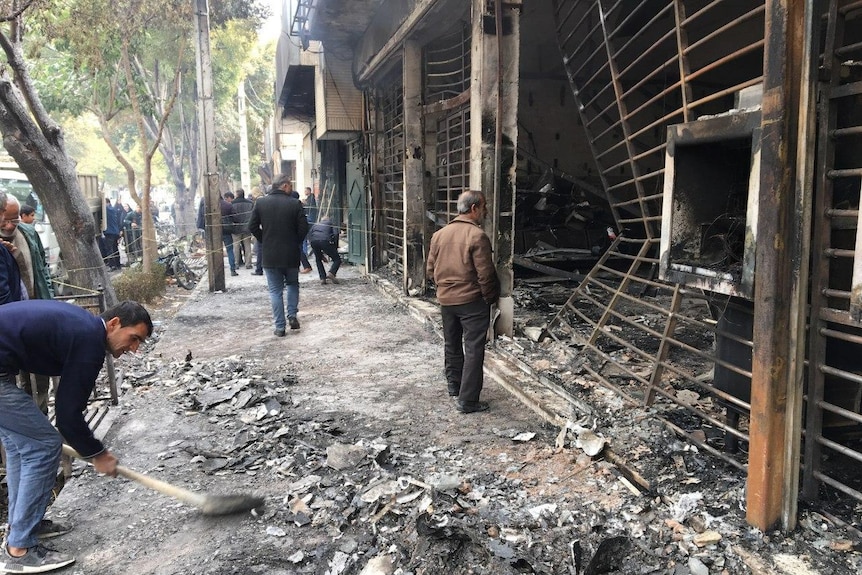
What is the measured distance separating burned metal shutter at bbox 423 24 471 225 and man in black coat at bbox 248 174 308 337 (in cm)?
215

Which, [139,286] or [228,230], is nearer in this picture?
[139,286]

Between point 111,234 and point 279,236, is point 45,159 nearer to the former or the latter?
point 279,236

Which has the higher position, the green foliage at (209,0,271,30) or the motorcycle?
the green foliage at (209,0,271,30)

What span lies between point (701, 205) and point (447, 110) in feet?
17.7

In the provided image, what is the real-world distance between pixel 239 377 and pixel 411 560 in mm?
3576

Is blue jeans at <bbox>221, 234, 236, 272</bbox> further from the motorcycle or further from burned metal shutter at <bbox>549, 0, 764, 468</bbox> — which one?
burned metal shutter at <bbox>549, 0, 764, 468</bbox>

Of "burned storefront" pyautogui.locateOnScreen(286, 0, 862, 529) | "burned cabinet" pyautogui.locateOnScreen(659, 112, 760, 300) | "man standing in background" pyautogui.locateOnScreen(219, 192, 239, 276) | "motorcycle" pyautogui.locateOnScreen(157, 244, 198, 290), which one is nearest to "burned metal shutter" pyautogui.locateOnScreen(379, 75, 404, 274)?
"burned storefront" pyautogui.locateOnScreen(286, 0, 862, 529)

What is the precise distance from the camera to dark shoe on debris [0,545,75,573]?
294 cm

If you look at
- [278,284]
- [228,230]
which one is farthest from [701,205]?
[228,230]

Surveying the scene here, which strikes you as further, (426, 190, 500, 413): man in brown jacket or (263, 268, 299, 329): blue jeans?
(263, 268, 299, 329): blue jeans

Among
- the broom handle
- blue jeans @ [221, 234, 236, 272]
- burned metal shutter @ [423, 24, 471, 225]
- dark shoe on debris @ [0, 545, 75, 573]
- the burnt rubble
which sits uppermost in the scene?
burned metal shutter @ [423, 24, 471, 225]

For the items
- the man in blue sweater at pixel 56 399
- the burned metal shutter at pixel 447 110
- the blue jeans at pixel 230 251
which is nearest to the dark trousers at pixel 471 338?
the man in blue sweater at pixel 56 399

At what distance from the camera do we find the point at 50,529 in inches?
128

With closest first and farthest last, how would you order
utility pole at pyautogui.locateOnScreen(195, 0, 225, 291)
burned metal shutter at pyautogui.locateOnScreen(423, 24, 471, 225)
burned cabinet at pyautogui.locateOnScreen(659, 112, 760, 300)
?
burned cabinet at pyautogui.locateOnScreen(659, 112, 760, 300) < burned metal shutter at pyautogui.locateOnScreen(423, 24, 471, 225) < utility pole at pyautogui.locateOnScreen(195, 0, 225, 291)
